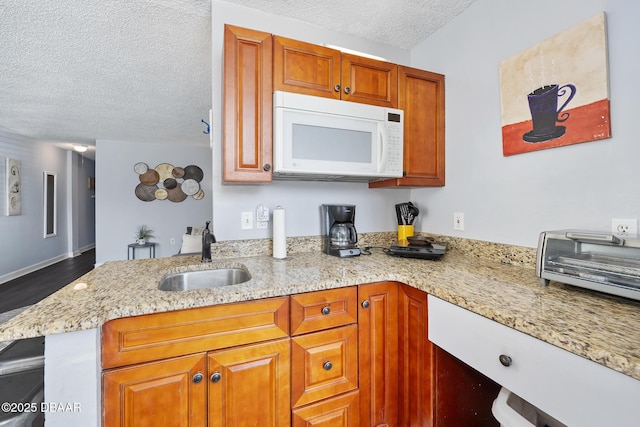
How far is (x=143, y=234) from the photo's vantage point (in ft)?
17.4

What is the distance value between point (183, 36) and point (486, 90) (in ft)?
6.98

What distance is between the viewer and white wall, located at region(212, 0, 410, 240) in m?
1.72

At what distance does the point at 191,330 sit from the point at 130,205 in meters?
5.36

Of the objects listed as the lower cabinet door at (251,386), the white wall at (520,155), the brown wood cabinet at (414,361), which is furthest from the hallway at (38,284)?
the white wall at (520,155)

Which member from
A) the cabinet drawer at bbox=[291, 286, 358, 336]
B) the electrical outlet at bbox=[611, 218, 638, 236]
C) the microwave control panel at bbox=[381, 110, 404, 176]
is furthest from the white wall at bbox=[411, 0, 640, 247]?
the cabinet drawer at bbox=[291, 286, 358, 336]

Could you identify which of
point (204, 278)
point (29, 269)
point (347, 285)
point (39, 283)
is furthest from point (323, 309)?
point (29, 269)

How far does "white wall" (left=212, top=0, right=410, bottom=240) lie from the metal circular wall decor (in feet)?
14.1

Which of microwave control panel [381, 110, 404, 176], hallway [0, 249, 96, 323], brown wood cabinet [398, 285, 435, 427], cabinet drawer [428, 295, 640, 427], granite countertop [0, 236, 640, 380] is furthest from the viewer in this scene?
hallway [0, 249, 96, 323]

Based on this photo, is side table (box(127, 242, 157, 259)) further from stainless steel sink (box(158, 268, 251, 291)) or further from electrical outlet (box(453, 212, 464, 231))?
electrical outlet (box(453, 212, 464, 231))

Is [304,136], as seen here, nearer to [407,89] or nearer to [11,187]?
[407,89]

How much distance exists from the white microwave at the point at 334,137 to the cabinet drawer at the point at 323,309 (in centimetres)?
66

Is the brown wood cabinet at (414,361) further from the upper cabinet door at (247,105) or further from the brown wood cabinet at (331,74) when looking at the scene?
the brown wood cabinet at (331,74)

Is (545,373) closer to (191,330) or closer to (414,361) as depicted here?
(414,361)

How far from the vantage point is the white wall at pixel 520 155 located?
113cm
